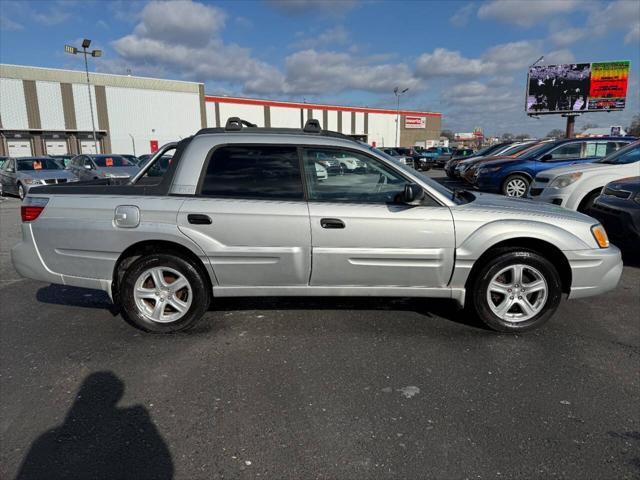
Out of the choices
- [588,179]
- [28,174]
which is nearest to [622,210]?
[588,179]

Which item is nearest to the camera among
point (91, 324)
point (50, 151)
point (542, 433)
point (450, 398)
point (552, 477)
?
point (552, 477)

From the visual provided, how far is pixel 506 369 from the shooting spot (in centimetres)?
326

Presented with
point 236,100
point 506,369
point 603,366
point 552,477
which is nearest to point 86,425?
point 552,477

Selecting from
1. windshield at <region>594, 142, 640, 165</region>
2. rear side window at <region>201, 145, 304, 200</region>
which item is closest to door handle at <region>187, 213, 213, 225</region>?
rear side window at <region>201, 145, 304, 200</region>

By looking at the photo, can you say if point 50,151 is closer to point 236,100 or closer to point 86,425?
point 236,100

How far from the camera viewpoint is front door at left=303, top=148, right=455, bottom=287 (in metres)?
3.65

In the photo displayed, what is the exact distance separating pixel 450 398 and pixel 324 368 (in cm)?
92

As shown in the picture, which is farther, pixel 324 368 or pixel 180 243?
pixel 180 243

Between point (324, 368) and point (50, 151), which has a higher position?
point (50, 151)

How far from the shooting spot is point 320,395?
2920 millimetres

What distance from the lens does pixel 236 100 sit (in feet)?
176

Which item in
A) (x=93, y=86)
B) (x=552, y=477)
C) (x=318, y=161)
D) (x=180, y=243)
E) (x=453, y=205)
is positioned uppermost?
(x=93, y=86)

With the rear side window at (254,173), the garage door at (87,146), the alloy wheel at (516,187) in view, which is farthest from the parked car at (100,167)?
the garage door at (87,146)

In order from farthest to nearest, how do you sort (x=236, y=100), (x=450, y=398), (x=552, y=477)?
(x=236, y=100) → (x=450, y=398) → (x=552, y=477)
